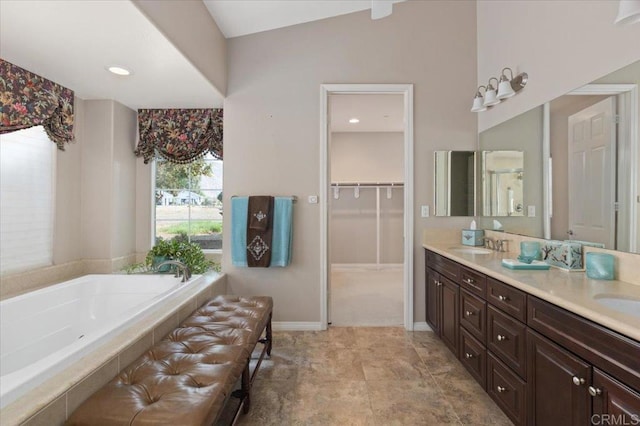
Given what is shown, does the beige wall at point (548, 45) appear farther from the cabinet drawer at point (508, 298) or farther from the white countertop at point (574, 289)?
the cabinet drawer at point (508, 298)

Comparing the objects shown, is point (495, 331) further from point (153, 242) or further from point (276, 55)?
point (153, 242)

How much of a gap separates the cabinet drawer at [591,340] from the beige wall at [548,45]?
132 centimetres

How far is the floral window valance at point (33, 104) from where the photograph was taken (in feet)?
7.41

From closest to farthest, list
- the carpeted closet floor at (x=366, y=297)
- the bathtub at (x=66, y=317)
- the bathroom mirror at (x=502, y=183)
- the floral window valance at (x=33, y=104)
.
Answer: the bathtub at (x=66, y=317) < the floral window valance at (x=33, y=104) < the bathroom mirror at (x=502, y=183) < the carpeted closet floor at (x=366, y=297)

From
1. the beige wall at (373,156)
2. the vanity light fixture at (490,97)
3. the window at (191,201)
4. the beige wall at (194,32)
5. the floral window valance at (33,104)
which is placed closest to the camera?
the beige wall at (194,32)

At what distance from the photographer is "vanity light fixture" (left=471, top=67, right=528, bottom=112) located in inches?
96.7

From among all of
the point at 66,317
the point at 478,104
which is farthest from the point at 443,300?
the point at 66,317

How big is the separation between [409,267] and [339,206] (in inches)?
120

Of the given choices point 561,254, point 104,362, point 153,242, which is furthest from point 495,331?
point 153,242

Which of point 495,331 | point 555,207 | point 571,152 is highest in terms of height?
point 571,152

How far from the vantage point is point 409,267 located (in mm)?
3111

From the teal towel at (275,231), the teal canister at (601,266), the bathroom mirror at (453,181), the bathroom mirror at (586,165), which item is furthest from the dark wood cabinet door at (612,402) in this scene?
the teal towel at (275,231)

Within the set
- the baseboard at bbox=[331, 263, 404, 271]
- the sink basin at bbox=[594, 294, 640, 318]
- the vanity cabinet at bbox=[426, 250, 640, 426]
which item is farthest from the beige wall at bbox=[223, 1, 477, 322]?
the baseboard at bbox=[331, 263, 404, 271]

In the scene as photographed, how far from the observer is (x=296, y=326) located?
3.10 m
